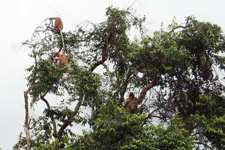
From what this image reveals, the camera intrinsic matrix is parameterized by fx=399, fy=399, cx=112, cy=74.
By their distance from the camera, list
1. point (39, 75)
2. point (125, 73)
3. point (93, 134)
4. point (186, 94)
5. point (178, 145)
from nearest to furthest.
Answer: point (178, 145) < point (93, 134) < point (39, 75) < point (186, 94) < point (125, 73)

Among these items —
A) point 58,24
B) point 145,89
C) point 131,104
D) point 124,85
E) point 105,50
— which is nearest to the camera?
point 145,89

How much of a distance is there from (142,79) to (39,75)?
266 centimetres

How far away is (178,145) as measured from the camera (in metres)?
7.78

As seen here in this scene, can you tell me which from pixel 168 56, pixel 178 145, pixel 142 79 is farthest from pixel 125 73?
pixel 178 145

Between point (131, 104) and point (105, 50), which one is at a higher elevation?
point (105, 50)

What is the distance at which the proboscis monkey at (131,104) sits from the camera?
9898 millimetres

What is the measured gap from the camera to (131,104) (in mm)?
9977

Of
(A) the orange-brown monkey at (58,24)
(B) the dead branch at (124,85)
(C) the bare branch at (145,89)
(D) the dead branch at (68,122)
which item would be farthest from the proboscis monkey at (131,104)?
(A) the orange-brown monkey at (58,24)

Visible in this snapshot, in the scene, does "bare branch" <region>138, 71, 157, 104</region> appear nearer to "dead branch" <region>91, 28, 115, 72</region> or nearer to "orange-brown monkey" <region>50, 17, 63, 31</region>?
"dead branch" <region>91, 28, 115, 72</region>

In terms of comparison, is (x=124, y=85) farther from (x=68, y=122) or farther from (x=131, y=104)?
(x=68, y=122)

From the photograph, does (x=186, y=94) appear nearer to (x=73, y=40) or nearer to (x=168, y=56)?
(x=168, y=56)

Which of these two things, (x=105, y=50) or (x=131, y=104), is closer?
(x=131, y=104)

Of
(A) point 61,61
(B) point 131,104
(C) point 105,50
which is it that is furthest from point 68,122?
(C) point 105,50

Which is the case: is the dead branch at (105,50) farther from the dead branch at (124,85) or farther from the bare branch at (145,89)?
the bare branch at (145,89)
